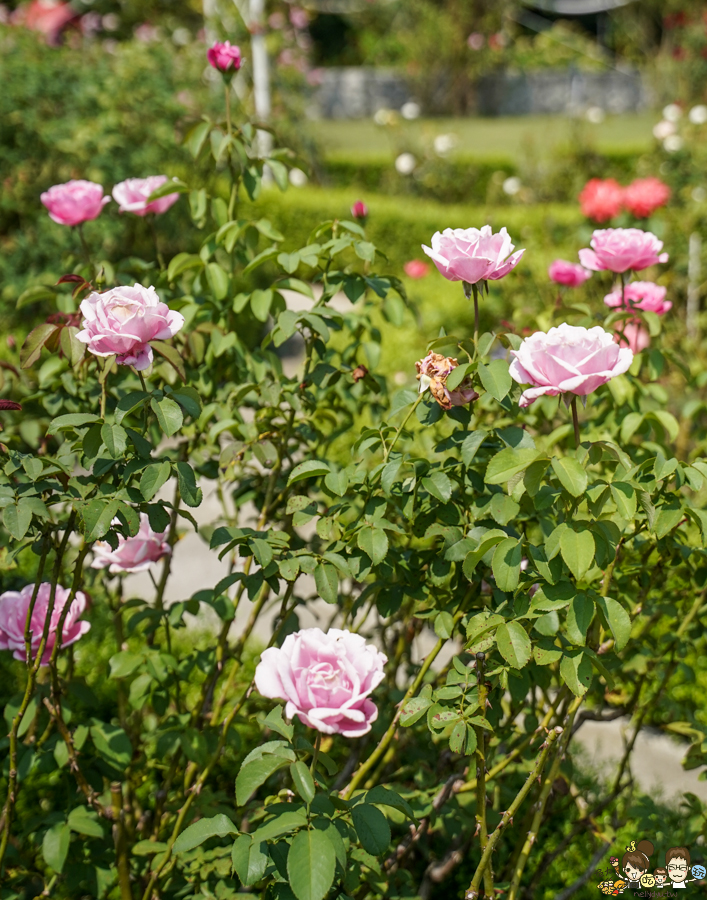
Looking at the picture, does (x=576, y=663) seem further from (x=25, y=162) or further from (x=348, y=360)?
(x=25, y=162)

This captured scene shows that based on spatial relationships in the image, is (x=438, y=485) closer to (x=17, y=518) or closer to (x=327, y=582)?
(x=327, y=582)

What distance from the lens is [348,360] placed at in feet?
5.39

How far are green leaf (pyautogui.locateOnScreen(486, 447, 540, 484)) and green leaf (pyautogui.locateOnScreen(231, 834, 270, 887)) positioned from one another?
52 centimetres

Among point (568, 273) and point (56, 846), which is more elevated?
point (568, 273)

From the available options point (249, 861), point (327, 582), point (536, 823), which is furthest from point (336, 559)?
point (536, 823)

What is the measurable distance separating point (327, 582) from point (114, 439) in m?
0.34

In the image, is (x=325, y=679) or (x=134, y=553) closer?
(x=325, y=679)

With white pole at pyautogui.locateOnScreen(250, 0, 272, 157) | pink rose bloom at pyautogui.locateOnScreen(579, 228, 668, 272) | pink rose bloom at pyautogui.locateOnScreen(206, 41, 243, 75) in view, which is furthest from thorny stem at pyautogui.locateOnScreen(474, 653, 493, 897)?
white pole at pyautogui.locateOnScreen(250, 0, 272, 157)

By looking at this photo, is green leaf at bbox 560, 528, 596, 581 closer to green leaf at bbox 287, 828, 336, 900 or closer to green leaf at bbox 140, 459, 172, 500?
green leaf at bbox 287, 828, 336, 900

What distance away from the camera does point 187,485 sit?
3.62ft

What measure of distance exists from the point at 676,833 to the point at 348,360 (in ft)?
3.68

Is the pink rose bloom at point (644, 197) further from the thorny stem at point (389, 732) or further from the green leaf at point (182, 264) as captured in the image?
the thorny stem at point (389, 732)

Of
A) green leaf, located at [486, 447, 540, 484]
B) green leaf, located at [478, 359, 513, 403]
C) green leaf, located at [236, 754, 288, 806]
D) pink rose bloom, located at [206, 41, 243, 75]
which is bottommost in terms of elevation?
green leaf, located at [236, 754, 288, 806]

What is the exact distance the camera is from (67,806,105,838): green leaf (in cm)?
127
